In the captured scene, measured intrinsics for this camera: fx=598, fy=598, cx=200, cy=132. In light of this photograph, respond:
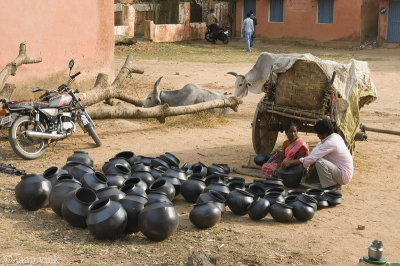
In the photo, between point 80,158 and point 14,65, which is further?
point 14,65

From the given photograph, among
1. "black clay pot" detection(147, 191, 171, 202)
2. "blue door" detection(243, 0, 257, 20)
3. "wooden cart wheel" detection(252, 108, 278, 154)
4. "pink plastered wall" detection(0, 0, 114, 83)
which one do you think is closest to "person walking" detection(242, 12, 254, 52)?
"blue door" detection(243, 0, 257, 20)

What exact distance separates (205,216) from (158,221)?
2.06ft

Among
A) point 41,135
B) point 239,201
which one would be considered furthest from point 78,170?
point 239,201

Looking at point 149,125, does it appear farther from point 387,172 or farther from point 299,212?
point 299,212

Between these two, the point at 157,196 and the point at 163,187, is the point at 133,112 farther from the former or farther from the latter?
the point at 157,196

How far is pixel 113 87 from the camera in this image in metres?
11.2

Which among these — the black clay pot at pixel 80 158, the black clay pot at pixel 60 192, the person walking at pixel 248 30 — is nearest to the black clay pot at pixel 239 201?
the black clay pot at pixel 60 192

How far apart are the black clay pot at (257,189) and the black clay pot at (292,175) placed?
664 millimetres

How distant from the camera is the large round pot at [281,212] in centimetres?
643

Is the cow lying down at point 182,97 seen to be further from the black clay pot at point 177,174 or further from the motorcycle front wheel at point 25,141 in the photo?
the black clay pot at point 177,174

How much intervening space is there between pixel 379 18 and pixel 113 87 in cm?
1903

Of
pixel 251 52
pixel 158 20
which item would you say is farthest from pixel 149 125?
pixel 158 20

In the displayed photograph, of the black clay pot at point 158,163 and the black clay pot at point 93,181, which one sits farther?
the black clay pot at point 158,163

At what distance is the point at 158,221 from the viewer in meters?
5.63
